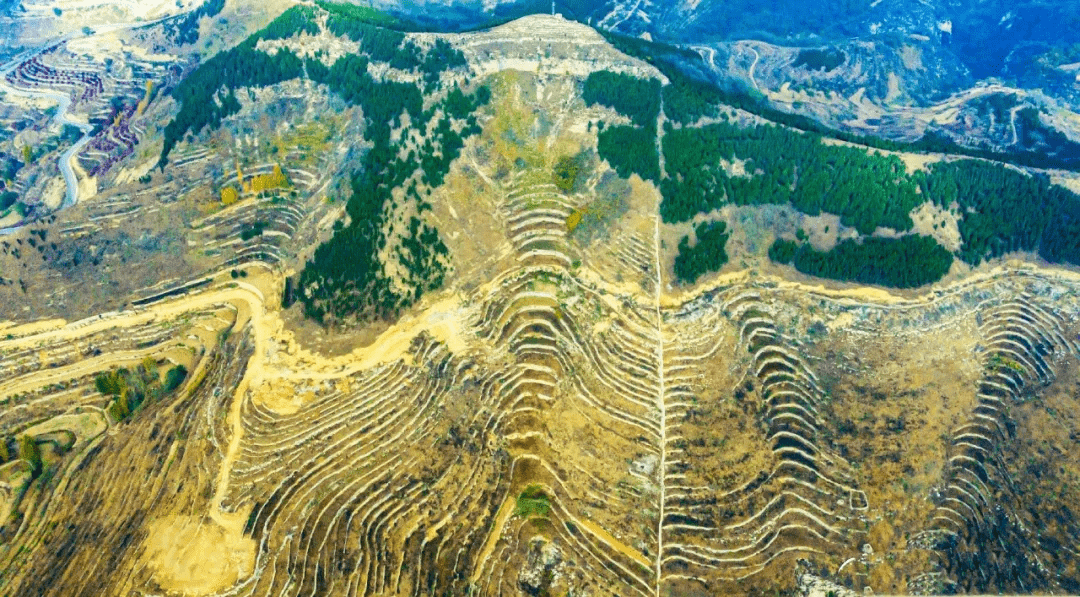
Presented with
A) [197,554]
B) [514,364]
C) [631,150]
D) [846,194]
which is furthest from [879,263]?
[197,554]

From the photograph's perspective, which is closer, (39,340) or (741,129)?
(39,340)

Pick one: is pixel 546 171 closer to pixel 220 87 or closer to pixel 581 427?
pixel 581 427

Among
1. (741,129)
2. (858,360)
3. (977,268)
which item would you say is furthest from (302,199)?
(977,268)

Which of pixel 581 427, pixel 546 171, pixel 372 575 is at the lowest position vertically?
pixel 372 575

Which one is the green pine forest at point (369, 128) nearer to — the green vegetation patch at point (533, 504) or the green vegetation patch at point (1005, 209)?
the green vegetation patch at point (533, 504)

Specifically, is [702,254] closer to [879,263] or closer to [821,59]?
[879,263]

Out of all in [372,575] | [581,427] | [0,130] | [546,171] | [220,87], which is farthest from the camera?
[0,130]
